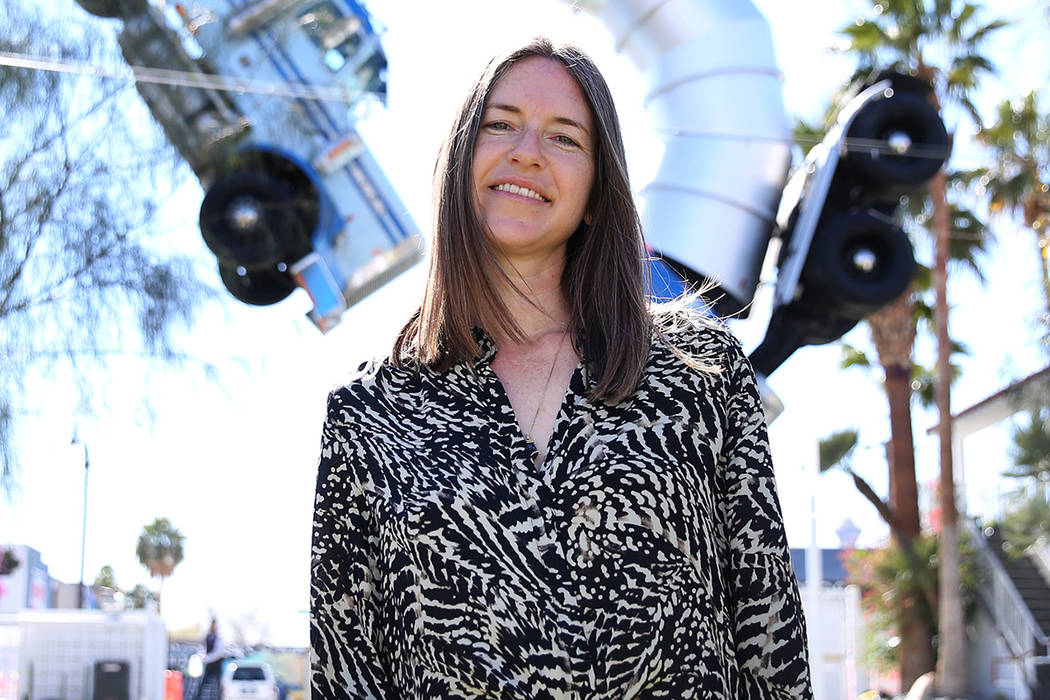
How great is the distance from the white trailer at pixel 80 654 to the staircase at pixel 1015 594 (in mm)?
10981

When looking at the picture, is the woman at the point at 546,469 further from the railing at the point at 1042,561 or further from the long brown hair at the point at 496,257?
the railing at the point at 1042,561

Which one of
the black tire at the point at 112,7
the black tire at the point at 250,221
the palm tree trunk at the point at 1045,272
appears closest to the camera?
the black tire at the point at 112,7

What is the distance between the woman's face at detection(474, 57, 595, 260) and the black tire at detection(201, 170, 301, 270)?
280 inches

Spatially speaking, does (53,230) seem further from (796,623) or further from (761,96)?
(796,623)

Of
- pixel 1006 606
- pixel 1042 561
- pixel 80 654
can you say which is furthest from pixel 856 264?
pixel 1042 561

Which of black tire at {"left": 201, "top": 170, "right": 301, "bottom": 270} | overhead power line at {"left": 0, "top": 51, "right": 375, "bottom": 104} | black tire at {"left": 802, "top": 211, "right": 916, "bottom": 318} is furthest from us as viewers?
black tire at {"left": 802, "top": 211, "right": 916, "bottom": 318}

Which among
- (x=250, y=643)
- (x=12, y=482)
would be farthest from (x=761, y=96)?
(x=250, y=643)

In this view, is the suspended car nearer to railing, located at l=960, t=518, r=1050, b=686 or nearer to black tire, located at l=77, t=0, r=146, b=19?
black tire, located at l=77, t=0, r=146, b=19

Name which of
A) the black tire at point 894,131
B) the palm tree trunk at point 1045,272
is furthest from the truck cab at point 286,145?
the palm tree trunk at point 1045,272

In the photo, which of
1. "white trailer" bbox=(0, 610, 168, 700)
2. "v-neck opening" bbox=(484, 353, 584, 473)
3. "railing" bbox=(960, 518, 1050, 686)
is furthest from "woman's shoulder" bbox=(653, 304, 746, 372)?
"railing" bbox=(960, 518, 1050, 686)

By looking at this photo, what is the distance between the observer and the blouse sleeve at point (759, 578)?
1.39 meters

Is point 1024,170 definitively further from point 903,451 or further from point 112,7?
point 112,7

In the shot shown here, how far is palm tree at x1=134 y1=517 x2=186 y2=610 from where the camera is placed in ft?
26.6

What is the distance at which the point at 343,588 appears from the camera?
4.86 feet
